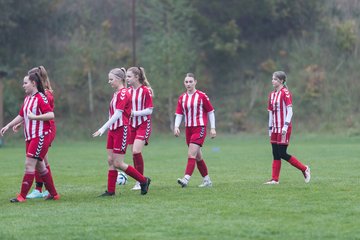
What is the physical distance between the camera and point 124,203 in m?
10.3

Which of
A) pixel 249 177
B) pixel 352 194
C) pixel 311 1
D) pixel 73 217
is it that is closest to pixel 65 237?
pixel 73 217

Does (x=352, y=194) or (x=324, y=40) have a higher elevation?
(x=324, y=40)

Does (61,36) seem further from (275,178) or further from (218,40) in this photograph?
(275,178)

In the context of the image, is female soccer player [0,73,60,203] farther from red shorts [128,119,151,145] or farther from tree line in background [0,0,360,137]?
tree line in background [0,0,360,137]

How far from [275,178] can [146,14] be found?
101 feet

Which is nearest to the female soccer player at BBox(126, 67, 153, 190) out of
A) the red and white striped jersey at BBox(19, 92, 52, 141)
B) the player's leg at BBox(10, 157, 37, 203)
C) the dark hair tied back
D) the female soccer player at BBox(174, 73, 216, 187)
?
the female soccer player at BBox(174, 73, 216, 187)

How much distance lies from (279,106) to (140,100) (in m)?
2.35

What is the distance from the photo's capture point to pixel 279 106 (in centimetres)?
1303

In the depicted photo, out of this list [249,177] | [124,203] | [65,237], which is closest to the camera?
[65,237]

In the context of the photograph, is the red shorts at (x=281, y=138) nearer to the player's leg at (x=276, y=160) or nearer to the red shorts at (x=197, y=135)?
the player's leg at (x=276, y=160)

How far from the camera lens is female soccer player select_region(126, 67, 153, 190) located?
41.0 feet

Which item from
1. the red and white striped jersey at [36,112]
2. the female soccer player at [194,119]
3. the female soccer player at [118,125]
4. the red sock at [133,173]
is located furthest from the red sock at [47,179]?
the female soccer player at [194,119]

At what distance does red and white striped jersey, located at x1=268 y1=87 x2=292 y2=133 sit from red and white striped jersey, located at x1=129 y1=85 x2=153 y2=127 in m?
2.09

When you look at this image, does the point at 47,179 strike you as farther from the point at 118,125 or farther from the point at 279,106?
the point at 279,106
